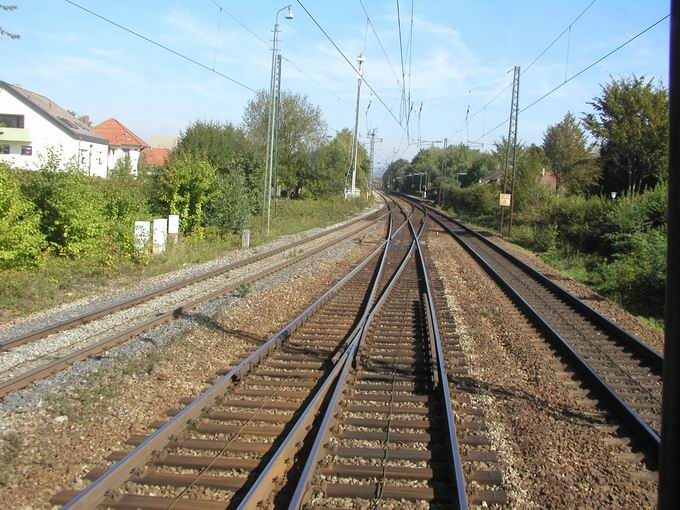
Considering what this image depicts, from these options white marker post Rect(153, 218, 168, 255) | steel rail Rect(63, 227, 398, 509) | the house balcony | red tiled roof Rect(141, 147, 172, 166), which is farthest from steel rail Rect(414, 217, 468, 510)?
red tiled roof Rect(141, 147, 172, 166)

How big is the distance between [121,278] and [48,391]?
9.00 m

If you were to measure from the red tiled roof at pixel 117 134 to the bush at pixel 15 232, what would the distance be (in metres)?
59.7

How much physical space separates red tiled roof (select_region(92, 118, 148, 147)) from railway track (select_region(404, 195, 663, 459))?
63.4m

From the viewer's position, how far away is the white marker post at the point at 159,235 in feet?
60.7

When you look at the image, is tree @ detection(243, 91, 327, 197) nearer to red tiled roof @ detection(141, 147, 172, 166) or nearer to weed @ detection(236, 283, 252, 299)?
red tiled roof @ detection(141, 147, 172, 166)

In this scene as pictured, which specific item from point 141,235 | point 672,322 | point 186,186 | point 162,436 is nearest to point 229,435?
point 162,436

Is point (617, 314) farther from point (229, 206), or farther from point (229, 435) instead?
point (229, 206)

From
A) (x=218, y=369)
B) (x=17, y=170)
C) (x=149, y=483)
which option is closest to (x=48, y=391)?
(x=218, y=369)

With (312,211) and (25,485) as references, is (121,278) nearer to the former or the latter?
(25,485)

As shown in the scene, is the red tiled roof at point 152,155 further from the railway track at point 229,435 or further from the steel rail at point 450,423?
the railway track at point 229,435

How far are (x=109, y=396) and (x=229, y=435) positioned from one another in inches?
72.2

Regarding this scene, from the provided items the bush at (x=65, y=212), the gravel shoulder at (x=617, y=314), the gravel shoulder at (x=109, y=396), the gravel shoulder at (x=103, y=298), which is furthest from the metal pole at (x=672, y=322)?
the bush at (x=65, y=212)

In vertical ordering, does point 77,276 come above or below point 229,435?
above

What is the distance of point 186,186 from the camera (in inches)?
890
